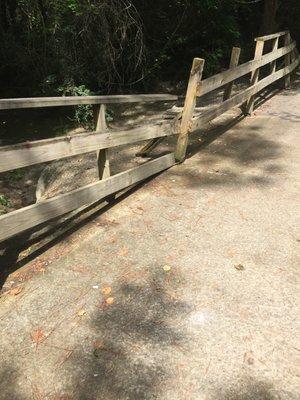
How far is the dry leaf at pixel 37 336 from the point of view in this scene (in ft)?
10.3

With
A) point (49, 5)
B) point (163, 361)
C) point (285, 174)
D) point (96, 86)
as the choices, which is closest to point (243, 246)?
point (163, 361)

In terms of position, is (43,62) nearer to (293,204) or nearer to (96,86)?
(96,86)

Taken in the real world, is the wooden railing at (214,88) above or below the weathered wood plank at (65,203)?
above

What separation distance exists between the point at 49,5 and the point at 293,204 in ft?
23.5

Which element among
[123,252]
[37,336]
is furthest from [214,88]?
[37,336]

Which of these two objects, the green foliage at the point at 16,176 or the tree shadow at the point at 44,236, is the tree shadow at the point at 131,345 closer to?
the tree shadow at the point at 44,236

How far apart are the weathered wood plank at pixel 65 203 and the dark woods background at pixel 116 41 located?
17.3 feet

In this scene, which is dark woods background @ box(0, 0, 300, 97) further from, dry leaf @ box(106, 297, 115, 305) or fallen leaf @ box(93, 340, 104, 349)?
fallen leaf @ box(93, 340, 104, 349)

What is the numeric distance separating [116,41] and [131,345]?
924 centimetres

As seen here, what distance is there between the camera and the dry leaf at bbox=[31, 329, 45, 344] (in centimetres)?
315

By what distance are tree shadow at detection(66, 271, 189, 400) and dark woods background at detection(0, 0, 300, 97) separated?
23.7 ft

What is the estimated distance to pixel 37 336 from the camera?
3188 millimetres

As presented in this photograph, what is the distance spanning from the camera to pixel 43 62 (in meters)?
10.7

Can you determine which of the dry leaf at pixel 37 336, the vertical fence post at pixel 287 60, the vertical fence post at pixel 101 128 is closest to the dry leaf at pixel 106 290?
the dry leaf at pixel 37 336
